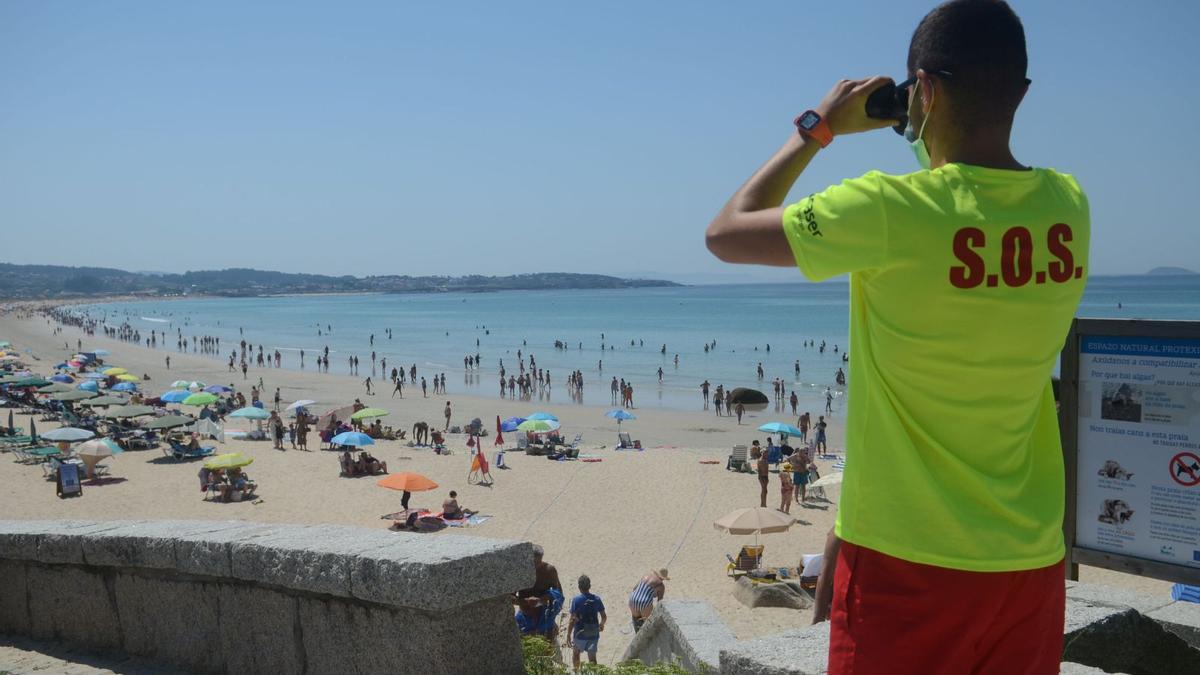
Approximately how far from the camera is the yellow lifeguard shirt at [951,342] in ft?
4.57

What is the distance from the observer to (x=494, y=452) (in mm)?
26078

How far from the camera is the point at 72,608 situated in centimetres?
450

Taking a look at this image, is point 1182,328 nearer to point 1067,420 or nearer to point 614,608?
point 1067,420

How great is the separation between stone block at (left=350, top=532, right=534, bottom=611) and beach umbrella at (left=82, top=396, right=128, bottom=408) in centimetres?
2641

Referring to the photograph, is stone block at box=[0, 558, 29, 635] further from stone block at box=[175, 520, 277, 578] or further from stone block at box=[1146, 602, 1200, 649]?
stone block at box=[1146, 602, 1200, 649]

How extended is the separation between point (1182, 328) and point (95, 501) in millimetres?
19613

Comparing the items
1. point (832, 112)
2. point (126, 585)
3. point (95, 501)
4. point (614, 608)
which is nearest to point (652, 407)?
point (95, 501)

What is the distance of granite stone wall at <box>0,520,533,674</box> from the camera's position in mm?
3254

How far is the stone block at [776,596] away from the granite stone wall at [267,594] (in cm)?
912

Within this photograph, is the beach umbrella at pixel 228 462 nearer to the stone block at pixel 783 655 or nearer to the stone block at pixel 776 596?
the stone block at pixel 776 596

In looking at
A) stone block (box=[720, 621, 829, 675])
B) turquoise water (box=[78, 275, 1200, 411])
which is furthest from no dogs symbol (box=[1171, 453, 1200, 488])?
turquoise water (box=[78, 275, 1200, 411])

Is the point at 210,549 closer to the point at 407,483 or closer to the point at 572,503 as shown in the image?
the point at 407,483

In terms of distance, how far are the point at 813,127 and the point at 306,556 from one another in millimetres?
2726

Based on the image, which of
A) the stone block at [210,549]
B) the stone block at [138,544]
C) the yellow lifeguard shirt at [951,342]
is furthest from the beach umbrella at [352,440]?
the yellow lifeguard shirt at [951,342]
